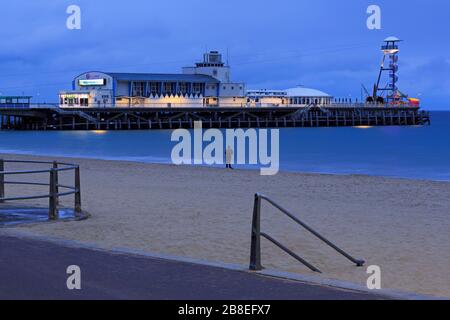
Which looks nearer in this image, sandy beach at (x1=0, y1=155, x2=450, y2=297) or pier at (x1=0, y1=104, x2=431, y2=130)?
sandy beach at (x1=0, y1=155, x2=450, y2=297)

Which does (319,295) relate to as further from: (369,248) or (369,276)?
(369,248)

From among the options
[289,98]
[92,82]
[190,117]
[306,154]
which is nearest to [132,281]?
[306,154]

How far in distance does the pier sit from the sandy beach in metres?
67.6

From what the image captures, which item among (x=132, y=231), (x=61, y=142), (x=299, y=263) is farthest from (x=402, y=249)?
(x=61, y=142)

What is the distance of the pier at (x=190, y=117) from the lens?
89625 millimetres

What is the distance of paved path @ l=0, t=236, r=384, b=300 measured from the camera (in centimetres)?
672

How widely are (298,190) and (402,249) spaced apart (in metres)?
10.7

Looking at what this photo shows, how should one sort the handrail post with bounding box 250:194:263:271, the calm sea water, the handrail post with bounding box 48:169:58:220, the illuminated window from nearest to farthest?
the handrail post with bounding box 250:194:263:271
the handrail post with bounding box 48:169:58:220
the calm sea water
the illuminated window

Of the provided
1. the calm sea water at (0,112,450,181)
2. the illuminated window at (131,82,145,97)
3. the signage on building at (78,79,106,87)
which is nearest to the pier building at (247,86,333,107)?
the illuminated window at (131,82,145,97)

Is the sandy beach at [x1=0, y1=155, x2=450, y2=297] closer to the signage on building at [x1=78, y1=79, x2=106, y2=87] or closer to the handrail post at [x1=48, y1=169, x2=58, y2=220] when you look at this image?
the handrail post at [x1=48, y1=169, x2=58, y2=220]

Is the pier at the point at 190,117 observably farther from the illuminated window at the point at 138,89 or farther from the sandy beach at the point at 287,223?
the sandy beach at the point at 287,223

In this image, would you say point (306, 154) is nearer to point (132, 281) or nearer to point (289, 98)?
point (132, 281)

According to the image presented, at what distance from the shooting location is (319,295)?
6809mm

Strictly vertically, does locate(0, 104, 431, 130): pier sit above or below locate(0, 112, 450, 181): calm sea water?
above
